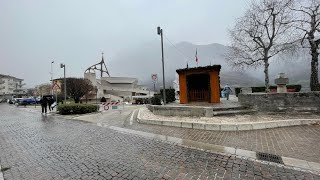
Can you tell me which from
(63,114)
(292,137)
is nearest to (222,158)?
(292,137)

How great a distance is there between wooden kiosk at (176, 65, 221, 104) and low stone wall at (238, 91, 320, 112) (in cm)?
297

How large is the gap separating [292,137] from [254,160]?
10.4 feet

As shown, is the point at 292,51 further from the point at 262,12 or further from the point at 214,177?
the point at 214,177

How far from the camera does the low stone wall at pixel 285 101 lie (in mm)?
11836

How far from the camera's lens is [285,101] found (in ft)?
41.0

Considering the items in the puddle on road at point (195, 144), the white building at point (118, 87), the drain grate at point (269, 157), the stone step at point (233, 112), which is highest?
the white building at point (118, 87)

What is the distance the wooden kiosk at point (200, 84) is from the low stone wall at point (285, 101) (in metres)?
2.97

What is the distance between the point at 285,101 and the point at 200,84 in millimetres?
6907

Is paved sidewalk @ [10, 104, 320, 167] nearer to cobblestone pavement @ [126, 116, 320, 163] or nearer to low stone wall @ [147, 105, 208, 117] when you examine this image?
cobblestone pavement @ [126, 116, 320, 163]

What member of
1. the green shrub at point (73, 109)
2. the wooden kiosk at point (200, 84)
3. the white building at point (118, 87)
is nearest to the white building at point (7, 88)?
the white building at point (118, 87)

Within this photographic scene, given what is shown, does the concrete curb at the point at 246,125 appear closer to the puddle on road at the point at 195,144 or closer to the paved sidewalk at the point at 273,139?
the paved sidewalk at the point at 273,139

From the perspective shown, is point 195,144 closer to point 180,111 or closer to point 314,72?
point 180,111

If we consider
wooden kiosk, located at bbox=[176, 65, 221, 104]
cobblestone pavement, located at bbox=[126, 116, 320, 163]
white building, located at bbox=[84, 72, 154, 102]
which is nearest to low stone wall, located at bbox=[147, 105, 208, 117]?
cobblestone pavement, located at bbox=[126, 116, 320, 163]

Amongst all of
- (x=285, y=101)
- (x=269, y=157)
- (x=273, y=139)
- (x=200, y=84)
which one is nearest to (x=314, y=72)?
(x=285, y=101)
